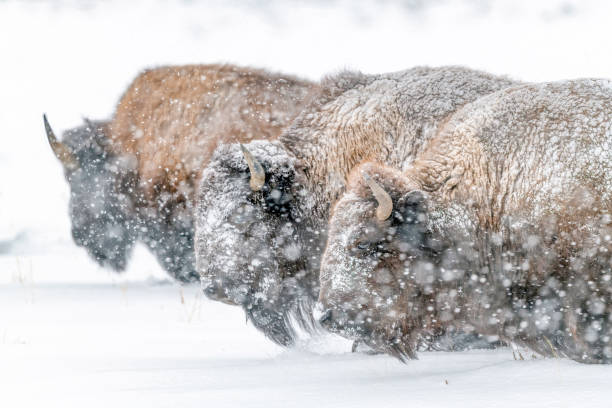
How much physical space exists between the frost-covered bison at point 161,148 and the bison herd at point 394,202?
0.7 inches

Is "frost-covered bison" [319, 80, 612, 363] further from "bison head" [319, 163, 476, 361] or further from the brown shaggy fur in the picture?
the brown shaggy fur

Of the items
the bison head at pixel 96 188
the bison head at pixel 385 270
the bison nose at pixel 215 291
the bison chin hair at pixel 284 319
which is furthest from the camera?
the bison head at pixel 96 188

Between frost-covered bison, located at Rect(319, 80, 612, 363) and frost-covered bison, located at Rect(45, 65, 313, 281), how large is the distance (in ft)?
7.19

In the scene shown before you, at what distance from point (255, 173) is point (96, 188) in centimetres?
268

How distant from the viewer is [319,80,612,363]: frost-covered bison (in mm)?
2730

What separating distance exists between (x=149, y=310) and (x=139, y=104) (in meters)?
1.78

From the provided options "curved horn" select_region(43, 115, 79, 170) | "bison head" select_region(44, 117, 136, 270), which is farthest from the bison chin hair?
"curved horn" select_region(43, 115, 79, 170)

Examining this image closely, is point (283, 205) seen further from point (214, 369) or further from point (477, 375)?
point (477, 375)

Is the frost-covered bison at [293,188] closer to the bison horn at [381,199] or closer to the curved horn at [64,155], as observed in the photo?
the bison horn at [381,199]

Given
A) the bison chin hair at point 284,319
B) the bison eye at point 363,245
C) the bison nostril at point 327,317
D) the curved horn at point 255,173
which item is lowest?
the bison chin hair at point 284,319

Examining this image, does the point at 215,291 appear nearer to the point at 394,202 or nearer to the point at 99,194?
the point at 394,202

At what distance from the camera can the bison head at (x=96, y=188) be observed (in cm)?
579

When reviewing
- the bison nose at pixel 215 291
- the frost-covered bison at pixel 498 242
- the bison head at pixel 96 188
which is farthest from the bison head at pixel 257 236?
the bison head at pixel 96 188

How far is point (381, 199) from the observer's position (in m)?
2.80
